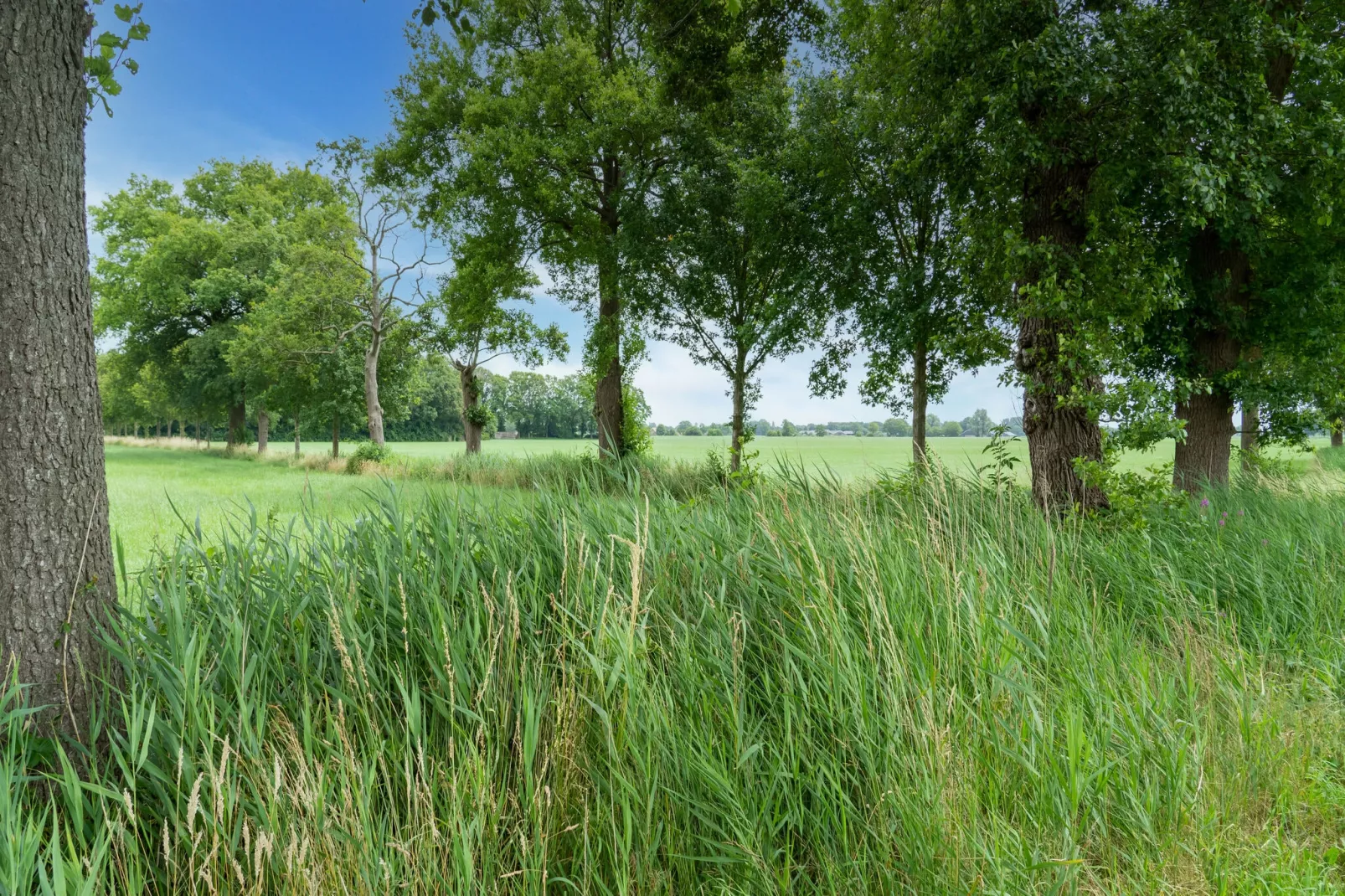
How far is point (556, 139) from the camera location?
13617 millimetres

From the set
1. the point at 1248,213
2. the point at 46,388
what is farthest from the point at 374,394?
the point at 1248,213

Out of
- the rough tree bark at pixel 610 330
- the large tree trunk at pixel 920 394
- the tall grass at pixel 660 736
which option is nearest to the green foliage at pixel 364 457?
the rough tree bark at pixel 610 330

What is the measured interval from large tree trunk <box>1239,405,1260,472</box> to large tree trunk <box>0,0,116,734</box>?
1336cm

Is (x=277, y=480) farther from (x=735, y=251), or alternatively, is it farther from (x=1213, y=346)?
(x=1213, y=346)

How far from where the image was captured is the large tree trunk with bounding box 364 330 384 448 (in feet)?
78.1

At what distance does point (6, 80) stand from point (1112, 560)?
681 centimetres

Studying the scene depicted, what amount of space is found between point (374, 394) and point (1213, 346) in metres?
24.8

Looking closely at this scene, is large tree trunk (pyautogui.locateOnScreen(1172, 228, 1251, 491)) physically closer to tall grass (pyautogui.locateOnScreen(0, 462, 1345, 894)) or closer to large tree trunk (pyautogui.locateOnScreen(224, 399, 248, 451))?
tall grass (pyautogui.locateOnScreen(0, 462, 1345, 894))

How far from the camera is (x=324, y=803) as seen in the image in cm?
178

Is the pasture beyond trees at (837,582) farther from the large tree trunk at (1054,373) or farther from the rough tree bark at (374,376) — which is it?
the rough tree bark at (374,376)

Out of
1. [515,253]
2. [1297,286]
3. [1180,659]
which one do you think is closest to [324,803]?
[1180,659]

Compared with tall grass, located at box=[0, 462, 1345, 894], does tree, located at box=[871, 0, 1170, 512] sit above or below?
Result: above

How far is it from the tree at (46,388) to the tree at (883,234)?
1026 cm

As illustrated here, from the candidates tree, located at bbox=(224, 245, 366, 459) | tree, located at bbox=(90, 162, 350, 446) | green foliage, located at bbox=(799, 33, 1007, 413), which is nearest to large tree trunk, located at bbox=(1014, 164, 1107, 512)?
green foliage, located at bbox=(799, 33, 1007, 413)
